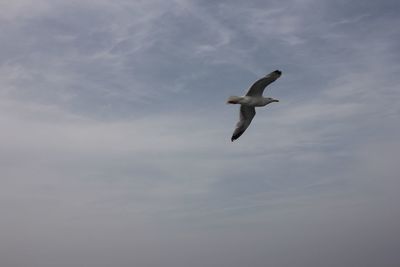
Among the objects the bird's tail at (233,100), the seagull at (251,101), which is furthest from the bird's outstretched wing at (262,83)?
the bird's tail at (233,100)

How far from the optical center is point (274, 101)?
4159 centimetres

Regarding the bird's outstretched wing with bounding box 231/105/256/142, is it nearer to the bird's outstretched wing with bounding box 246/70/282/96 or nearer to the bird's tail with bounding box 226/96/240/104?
the bird's outstretched wing with bounding box 246/70/282/96

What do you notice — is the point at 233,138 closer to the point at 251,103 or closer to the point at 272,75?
the point at 251,103

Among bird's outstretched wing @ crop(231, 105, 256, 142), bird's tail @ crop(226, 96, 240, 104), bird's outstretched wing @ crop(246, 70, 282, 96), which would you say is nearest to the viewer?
bird's outstretched wing @ crop(246, 70, 282, 96)

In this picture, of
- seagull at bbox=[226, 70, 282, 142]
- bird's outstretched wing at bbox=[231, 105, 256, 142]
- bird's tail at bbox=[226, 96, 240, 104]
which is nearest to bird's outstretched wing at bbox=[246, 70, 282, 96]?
seagull at bbox=[226, 70, 282, 142]

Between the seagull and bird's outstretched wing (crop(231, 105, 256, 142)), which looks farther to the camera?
bird's outstretched wing (crop(231, 105, 256, 142))

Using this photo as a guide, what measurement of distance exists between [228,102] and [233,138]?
4.82 meters

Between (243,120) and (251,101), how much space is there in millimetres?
3037

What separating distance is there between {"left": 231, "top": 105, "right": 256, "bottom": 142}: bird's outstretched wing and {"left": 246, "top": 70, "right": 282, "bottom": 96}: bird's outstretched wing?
8.00ft

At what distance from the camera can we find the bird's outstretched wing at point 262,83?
36375mm

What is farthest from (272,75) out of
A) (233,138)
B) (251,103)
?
(233,138)

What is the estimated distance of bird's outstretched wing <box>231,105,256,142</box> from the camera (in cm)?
4131

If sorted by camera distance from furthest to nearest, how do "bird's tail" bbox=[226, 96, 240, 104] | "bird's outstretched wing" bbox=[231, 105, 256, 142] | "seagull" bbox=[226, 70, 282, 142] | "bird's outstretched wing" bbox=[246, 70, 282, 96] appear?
1. "bird's outstretched wing" bbox=[231, 105, 256, 142]
2. "bird's tail" bbox=[226, 96, 240, 104]
3. "seagull" bbox=[226, 70, 282, 142]
4. "bird's outstretched wing" bbox=[246, 70, 282, 96]

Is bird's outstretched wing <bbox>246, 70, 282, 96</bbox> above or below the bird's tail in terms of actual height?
above
